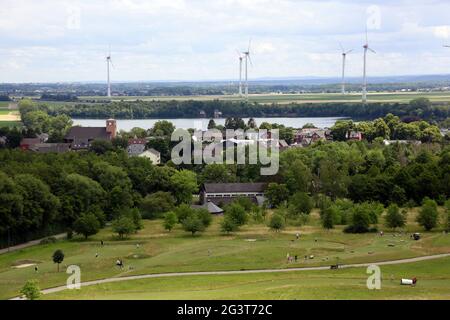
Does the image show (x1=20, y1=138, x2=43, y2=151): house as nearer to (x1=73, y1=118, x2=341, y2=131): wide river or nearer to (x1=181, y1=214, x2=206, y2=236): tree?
(x1=73, y1=118, x2=341, y2=131): wide river

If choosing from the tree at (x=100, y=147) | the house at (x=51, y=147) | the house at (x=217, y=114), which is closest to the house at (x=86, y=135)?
the house at (x=51, y=147)

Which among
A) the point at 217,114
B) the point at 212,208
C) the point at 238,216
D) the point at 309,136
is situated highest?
the point at 309,136

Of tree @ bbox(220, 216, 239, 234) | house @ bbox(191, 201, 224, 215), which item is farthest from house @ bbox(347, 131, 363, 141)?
tree @ bbox(220, 216, 239, 234)

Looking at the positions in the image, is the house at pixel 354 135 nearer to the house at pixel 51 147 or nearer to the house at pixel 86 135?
the house at pixel 86 135

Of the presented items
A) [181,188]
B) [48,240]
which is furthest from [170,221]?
[181,188]

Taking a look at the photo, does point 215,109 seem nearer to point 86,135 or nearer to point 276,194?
point 86,135

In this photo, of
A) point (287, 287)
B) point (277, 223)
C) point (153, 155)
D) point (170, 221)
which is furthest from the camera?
point (153, 155)
